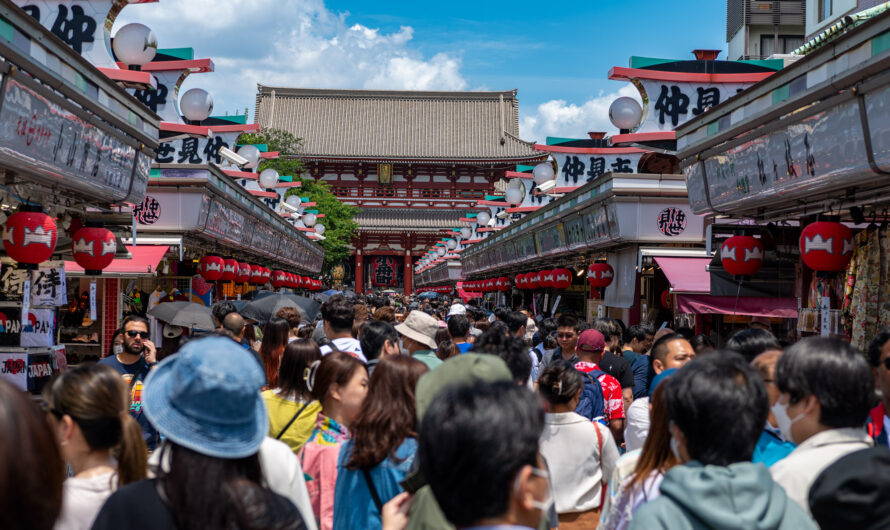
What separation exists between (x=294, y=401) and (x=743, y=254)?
21.0ft

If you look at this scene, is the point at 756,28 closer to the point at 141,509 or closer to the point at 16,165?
the point at 16,165

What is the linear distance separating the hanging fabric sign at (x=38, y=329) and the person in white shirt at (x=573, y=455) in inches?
238

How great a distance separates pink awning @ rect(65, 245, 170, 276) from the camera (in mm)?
11773

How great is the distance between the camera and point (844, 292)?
8.31 metres

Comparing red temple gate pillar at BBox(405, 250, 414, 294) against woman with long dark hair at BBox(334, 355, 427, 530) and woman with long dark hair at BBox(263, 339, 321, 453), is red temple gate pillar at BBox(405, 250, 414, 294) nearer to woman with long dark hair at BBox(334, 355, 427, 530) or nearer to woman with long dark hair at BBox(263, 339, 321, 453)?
woman with long dark hair at BBox(263, 339, 321, 453)

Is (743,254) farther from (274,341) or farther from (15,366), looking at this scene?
(15,366)

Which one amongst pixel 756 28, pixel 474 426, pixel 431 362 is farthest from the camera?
pixel 756 28

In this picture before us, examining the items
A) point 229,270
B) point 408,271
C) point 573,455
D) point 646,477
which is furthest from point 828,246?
point 408,271

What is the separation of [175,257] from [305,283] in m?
17.8

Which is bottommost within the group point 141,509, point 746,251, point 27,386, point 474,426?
point 27,386

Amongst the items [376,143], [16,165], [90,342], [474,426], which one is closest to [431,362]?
[16,165]

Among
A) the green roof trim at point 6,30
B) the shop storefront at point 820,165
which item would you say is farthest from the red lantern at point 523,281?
the green roof trim at point 6,30

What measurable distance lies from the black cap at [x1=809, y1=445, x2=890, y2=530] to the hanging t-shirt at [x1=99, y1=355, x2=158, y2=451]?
13.0 ft

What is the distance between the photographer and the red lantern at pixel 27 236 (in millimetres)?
7211
